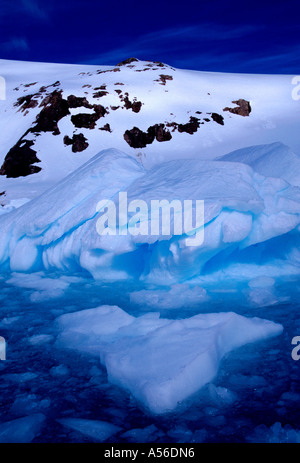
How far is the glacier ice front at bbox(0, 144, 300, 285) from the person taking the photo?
13.9 ft

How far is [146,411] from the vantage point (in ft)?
6.78

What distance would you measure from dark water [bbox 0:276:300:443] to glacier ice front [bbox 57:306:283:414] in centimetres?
7

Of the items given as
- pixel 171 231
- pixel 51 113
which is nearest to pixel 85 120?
pixel 51 113

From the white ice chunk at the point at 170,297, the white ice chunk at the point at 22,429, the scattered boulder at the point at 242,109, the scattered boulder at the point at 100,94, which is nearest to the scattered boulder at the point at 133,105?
the scattered boulder at the point at 100,94

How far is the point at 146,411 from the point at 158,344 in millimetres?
591

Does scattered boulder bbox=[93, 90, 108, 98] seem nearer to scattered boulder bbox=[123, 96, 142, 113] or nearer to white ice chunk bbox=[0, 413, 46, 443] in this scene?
scattered boulder bbox=[123, 96, 142, 113]

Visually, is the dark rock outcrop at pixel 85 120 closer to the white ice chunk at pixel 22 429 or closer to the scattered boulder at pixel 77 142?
the scattered boulder at pixel 77 142

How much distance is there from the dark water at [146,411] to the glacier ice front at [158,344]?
7 cm

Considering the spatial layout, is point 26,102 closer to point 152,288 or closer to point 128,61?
point 128,61

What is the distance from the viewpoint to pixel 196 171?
495 centimetres

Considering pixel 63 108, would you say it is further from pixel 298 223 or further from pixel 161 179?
pixel 298 223

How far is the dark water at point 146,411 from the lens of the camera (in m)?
1.88

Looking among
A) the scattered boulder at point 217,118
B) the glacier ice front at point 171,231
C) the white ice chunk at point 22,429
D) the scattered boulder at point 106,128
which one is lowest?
the white ice chunk at point 22,429
